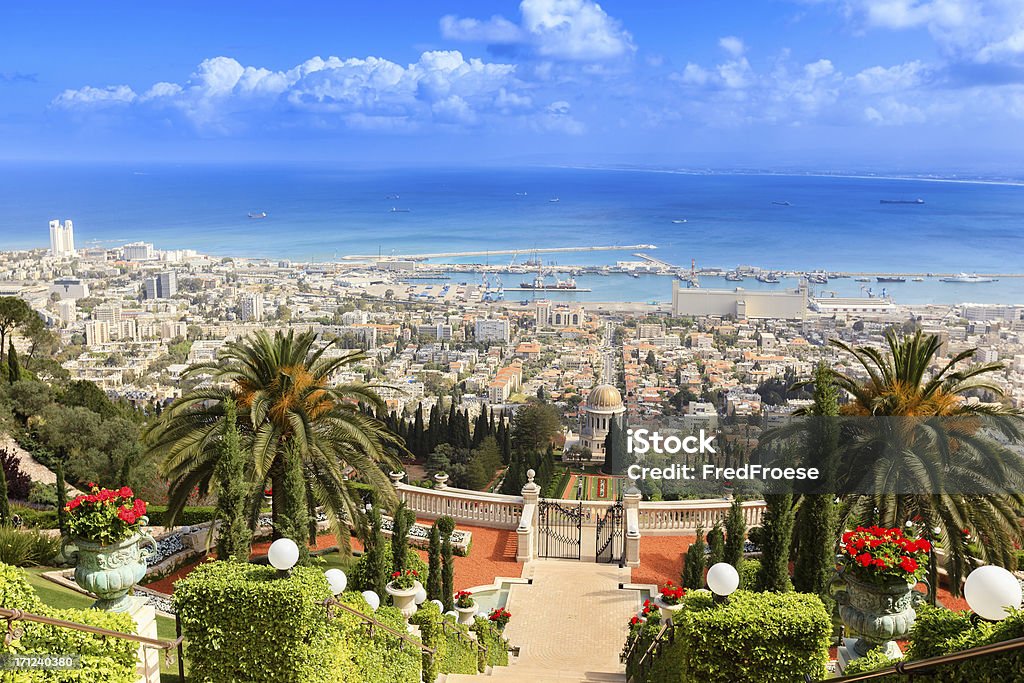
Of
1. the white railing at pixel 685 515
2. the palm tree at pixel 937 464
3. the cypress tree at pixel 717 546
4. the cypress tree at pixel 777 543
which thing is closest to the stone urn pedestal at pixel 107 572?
the cypress tree at pixel 777 543

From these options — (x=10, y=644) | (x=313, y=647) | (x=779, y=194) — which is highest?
(x=779, y=194)

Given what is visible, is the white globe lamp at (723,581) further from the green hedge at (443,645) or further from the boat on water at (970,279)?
the boat on water at (970,279)

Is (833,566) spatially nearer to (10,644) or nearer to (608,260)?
(10,644)

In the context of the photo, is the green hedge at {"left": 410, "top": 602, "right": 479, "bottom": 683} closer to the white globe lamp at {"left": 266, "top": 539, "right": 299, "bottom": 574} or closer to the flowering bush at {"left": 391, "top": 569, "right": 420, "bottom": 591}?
the flowering bush at {"left": 391, "top": 569, "right": 420, "bottom": 591}

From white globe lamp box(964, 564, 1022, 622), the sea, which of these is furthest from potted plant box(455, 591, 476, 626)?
the sea

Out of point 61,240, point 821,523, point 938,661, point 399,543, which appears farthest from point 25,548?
point 61,240

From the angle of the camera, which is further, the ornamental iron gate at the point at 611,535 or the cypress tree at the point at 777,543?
the ornamental iron gate at the point at 611,535

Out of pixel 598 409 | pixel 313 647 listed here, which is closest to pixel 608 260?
pixel 598 409
